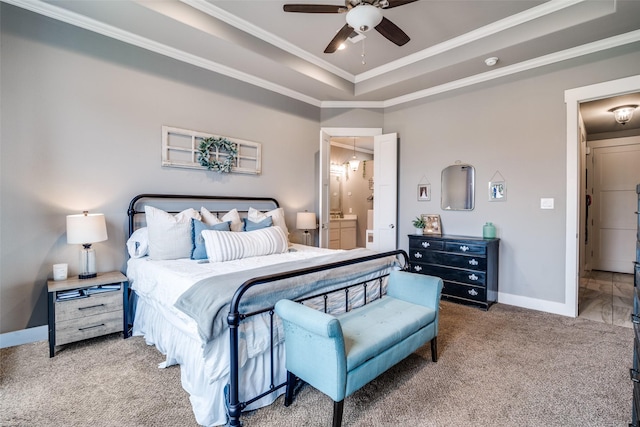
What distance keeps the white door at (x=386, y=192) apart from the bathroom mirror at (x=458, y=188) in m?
0.72

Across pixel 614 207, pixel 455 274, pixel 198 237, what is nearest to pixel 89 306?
pixel 198 237

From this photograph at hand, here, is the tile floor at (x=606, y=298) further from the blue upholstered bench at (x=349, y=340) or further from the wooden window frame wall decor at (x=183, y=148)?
the wooden window frame wall decor at (x=183, y=148)

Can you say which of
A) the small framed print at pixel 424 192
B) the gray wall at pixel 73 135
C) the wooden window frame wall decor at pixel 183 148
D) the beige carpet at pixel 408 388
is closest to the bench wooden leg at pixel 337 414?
the beige carpet at pixel 408 388

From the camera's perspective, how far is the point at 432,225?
14.6ft

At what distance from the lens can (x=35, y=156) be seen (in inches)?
104

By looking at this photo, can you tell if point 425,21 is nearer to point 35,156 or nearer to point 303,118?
point 303,118

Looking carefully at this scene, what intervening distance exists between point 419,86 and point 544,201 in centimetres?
221

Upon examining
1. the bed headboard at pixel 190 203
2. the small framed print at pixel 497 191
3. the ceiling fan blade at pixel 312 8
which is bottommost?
the bed headboard at pixel 190 203

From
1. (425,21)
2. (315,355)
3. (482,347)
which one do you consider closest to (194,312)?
(315,355)

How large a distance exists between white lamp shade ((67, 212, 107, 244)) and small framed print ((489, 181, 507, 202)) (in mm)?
4414

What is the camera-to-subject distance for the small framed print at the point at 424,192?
181 inches

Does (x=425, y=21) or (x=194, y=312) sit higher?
(x=425, y=21)

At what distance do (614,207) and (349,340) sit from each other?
6725 mm

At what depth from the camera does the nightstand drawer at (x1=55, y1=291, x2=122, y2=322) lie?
245cm
